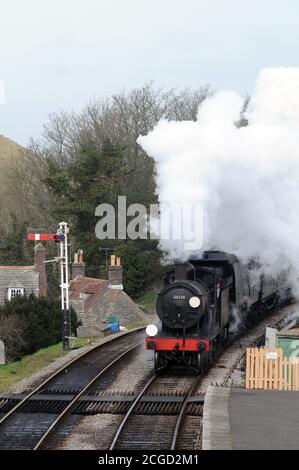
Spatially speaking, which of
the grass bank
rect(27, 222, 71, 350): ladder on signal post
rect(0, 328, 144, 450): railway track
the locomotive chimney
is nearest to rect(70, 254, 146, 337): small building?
the grass bank

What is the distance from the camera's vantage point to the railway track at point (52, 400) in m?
12.9

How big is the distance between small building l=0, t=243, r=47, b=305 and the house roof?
1597 millimetres

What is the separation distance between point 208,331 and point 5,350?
24.1 feet

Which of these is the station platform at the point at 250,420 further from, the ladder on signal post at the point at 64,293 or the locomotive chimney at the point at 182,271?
the ladder on signal post at the point at 64,293

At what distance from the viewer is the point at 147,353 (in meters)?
21.8

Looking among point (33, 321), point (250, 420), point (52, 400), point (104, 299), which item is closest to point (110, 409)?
point (52, 400)

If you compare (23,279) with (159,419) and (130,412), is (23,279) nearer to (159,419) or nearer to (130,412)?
(130,412)

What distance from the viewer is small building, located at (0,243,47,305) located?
32.5 meters

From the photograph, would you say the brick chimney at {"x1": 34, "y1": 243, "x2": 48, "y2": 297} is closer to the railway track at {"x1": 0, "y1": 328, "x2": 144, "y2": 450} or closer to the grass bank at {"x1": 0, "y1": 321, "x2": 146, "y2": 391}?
the grass bank at {"x1": 0, "y1": 321, "x2": 146, "y2": 391}

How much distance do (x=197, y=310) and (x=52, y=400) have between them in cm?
404

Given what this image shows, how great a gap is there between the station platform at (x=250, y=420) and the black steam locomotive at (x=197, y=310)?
9.51 feet

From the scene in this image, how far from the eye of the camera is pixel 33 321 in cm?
2469

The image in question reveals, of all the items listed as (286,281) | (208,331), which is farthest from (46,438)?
(286,281)
